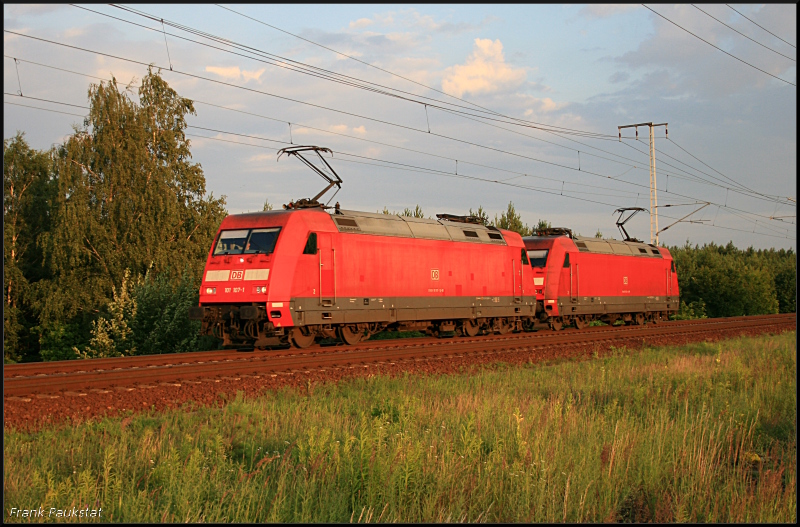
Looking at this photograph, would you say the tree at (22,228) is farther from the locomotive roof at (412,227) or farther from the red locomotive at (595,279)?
the red locomotive at (595,279)

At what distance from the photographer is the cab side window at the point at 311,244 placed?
1819 centimetres

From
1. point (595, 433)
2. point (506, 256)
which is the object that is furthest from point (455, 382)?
point (506, 256)

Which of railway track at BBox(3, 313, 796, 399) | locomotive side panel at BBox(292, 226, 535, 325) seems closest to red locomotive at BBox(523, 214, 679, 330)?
locomotive side panel at BBox(292, 226, 535, 325)

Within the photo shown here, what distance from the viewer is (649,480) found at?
20.8ft

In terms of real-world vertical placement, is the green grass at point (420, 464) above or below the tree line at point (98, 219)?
below

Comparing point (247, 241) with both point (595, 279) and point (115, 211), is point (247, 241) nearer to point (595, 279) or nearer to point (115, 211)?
point (595, 279)

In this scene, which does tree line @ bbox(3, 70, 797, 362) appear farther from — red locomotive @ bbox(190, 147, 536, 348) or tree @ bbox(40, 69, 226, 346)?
red locomotive @ bbox(190, 147, 536, 348)

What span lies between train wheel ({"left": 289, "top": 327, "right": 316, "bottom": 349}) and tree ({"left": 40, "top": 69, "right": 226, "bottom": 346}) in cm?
1947

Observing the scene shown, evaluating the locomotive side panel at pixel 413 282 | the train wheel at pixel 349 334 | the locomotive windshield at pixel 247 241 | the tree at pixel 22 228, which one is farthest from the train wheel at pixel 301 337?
the tree at pixel 22 228

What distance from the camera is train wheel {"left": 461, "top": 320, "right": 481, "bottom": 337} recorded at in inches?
974

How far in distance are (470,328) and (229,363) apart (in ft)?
38.5

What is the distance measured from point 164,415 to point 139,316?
734 inches

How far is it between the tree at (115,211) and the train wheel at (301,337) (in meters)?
19.5

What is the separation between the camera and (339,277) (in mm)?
19078
